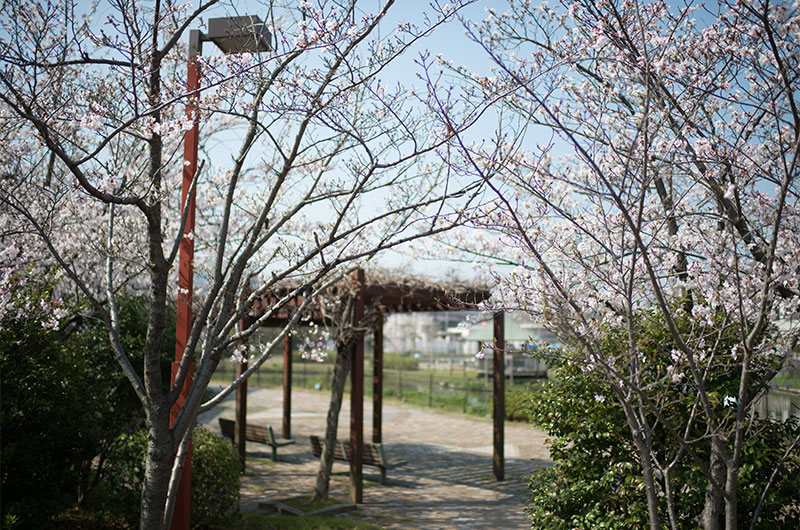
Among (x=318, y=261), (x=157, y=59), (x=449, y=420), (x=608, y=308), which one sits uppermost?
(x=157, y=59)

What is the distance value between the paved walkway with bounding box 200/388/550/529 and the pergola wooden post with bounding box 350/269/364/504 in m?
0.28

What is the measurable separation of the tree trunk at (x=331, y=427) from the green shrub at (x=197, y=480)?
165 centimetres

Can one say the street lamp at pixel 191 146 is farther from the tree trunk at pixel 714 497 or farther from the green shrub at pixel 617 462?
Result: the tree trunk at pixel 714 497

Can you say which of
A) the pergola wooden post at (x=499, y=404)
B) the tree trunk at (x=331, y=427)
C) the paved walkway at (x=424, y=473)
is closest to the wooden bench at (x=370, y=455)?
the paved walkway at (x=424, y=473)

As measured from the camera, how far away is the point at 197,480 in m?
6.12

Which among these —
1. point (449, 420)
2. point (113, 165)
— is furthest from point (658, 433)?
point (449, 420)

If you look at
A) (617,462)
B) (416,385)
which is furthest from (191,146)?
(416,385)

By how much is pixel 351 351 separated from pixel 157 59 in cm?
516

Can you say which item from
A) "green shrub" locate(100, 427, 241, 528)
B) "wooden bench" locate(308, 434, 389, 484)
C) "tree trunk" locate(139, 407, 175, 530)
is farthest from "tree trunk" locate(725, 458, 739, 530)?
"wooden bench" locate(308, 434, 389, 484)

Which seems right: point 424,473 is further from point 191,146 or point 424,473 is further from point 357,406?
point 191,146

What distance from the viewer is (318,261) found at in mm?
6836

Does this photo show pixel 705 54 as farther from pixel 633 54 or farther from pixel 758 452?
pixel 758 452

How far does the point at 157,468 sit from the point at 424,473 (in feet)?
22.1

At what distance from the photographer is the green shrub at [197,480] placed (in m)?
5.99
